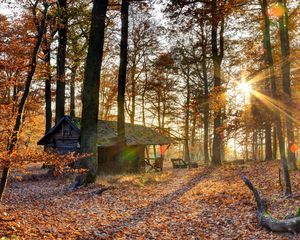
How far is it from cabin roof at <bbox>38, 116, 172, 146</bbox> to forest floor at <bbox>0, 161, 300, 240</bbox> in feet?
22.3

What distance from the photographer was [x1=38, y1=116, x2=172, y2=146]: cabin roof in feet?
75.2

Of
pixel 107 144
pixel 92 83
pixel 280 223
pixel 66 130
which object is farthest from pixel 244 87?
pixel 280 223

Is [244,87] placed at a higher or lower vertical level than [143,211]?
higher

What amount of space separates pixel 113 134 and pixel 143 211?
1336 cm

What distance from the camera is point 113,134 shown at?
24438mm

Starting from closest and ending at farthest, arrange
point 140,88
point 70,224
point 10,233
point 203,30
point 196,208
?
point 10,233 → point 70,224 → point 196,208 → point 203,30 → point 140,88

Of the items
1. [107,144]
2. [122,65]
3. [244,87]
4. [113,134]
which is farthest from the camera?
[113,134]

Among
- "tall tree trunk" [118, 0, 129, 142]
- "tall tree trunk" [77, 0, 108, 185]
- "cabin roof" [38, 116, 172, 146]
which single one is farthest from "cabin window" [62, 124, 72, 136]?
"tall tree trunk" [77, 0, 108, 185]

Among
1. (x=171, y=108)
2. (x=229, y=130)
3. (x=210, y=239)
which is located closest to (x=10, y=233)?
(x=210, y=239)

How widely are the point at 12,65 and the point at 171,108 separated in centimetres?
2340

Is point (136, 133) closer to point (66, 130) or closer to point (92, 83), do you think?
point (66, 130)

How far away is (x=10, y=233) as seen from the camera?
7.47 meters

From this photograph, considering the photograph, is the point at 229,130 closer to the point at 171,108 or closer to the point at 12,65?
the point at 12,65

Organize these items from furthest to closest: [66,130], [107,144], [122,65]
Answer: [66,130]
[107,144]
[122,65]
